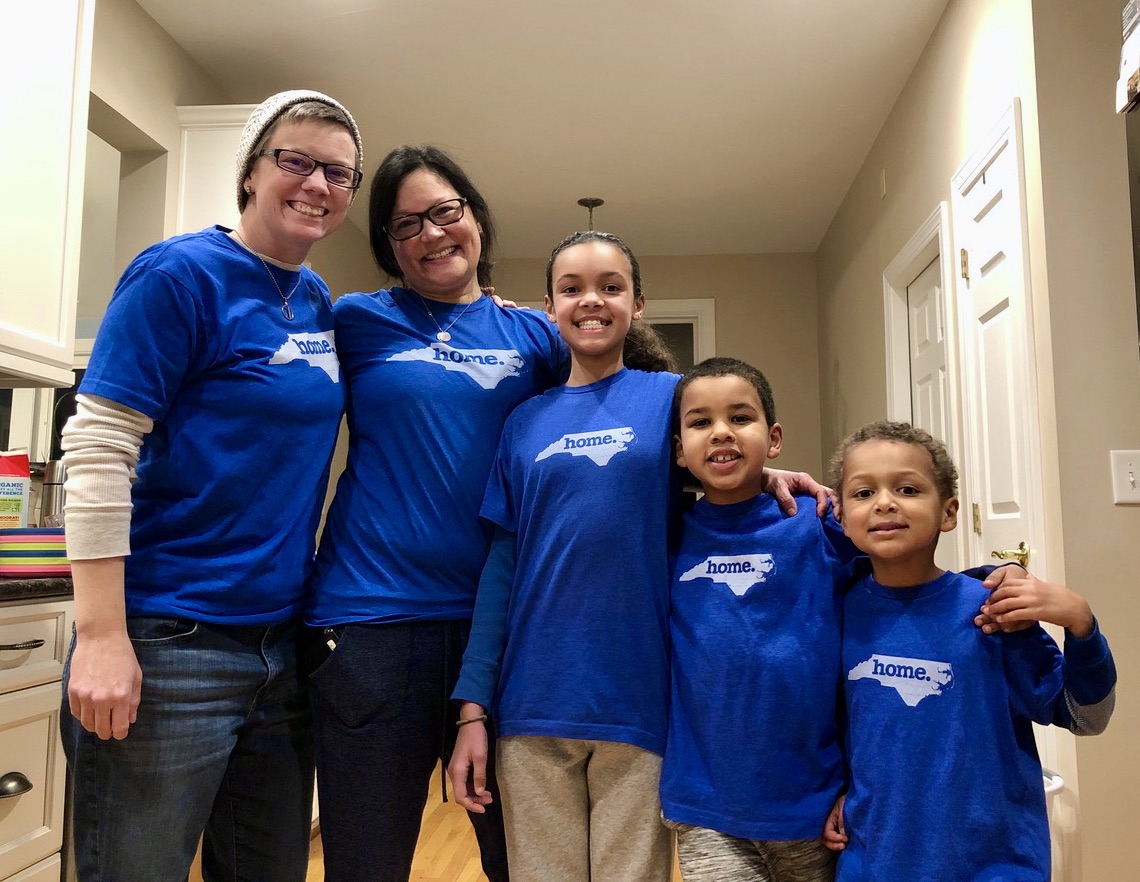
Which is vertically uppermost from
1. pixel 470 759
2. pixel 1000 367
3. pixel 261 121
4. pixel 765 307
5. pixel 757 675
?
pixel 765 307

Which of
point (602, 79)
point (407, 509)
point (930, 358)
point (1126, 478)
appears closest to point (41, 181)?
point (407, 509)

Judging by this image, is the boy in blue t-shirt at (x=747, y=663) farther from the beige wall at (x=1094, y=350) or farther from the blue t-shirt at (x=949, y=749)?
the beige wall at (x=1094, y=350)

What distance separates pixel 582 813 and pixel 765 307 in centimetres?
471

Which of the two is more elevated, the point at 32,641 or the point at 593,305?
the point at 593,305

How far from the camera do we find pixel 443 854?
9.28ft

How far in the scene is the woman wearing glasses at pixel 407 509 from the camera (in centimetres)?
116

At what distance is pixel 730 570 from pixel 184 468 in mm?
691

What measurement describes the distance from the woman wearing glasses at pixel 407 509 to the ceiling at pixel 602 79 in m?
1.88

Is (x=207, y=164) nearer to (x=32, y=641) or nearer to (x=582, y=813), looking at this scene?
(x=32, y=641)

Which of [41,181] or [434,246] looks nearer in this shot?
[434,246]

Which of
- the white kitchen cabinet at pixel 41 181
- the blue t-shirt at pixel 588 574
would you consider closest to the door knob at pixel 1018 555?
the blue t-shirt at pixel 588 574

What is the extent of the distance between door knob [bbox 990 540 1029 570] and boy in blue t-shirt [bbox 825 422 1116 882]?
119cm

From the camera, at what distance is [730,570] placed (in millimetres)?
1180

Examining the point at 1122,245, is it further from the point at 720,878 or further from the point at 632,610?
the point at 720,878
